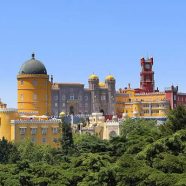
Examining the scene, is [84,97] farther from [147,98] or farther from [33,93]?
[33,93]

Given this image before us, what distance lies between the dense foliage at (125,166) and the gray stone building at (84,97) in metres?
62.6

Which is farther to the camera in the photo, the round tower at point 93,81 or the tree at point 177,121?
the round tower at point 93,81

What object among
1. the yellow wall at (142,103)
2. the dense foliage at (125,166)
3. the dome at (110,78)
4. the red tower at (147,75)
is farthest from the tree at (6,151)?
the red tower at (147,75)

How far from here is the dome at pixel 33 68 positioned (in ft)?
324

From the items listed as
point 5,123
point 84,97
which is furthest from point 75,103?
point 5,123

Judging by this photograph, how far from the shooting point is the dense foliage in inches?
1288

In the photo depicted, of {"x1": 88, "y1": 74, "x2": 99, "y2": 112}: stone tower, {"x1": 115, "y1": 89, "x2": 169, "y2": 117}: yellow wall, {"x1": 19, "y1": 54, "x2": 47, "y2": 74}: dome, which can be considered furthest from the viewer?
{"x1": 88, "y1": 74, "x2": 99, "y2": 112}: stone tower

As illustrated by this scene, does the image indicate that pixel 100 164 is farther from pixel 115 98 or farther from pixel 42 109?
pixel 115 98

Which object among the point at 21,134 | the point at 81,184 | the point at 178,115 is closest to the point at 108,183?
the point at 81,184

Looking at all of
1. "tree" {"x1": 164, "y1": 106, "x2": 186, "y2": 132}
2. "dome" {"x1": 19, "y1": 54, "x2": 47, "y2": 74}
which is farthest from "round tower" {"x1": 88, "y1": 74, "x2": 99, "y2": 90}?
"tree" {"x1": 164, "y1": 106, "x2": 186, "y2": 132}

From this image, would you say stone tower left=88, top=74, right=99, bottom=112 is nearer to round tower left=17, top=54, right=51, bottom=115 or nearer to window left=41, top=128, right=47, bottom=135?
round tower left=17, top=54, right=51, bottom=115

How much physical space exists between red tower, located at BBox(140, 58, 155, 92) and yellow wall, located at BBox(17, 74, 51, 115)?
27.1m

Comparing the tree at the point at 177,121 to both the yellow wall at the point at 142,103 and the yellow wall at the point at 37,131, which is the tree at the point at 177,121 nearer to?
the yellow wall at the point at 37,131

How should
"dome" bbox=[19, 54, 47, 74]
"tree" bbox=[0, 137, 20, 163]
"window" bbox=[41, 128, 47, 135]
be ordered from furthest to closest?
"dome" bbox=[19, 54, 47, 74] → "window" bbox=[41, 128, 47, 135] → "tree" bbox=[0, 137, 20, 163]
